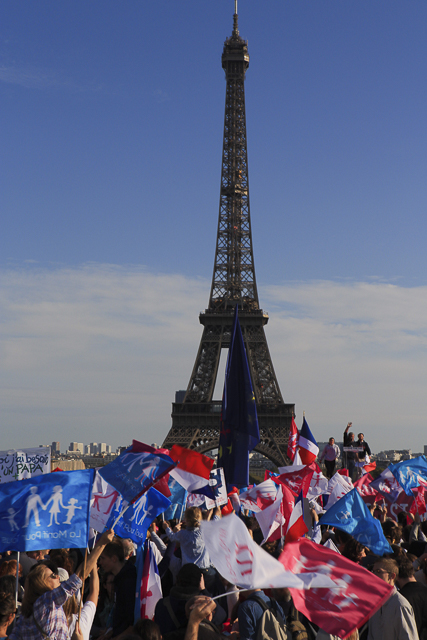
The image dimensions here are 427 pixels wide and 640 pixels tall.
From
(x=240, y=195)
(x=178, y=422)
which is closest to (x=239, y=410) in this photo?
(x=178, y=422)

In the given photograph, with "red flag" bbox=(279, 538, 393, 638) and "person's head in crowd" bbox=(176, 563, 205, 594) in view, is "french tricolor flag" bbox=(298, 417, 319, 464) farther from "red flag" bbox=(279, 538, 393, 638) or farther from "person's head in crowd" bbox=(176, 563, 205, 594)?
"red flag" bbox=(279, 538, 393, 638)

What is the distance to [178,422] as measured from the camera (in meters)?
47.1

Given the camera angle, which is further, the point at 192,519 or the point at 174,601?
the point at 192,519

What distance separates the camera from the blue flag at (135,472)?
6.13m

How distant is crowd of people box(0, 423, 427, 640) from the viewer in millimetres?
3896

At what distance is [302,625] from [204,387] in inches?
1750

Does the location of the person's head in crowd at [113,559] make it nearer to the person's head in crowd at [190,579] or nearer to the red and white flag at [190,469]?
the person's head in crowd at [190,579]

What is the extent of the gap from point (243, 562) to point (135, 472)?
8.60 ft

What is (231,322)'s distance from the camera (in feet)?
164

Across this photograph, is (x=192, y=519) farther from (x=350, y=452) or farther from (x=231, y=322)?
(x=231, y=322)

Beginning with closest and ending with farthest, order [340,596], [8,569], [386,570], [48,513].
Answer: [340,596] < [386,570] < [48,513] < [8,569]

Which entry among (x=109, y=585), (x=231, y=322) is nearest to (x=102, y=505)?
(x=109, y=585)

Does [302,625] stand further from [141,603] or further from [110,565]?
[110,565]

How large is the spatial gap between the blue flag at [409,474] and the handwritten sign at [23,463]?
5814 millimetres
